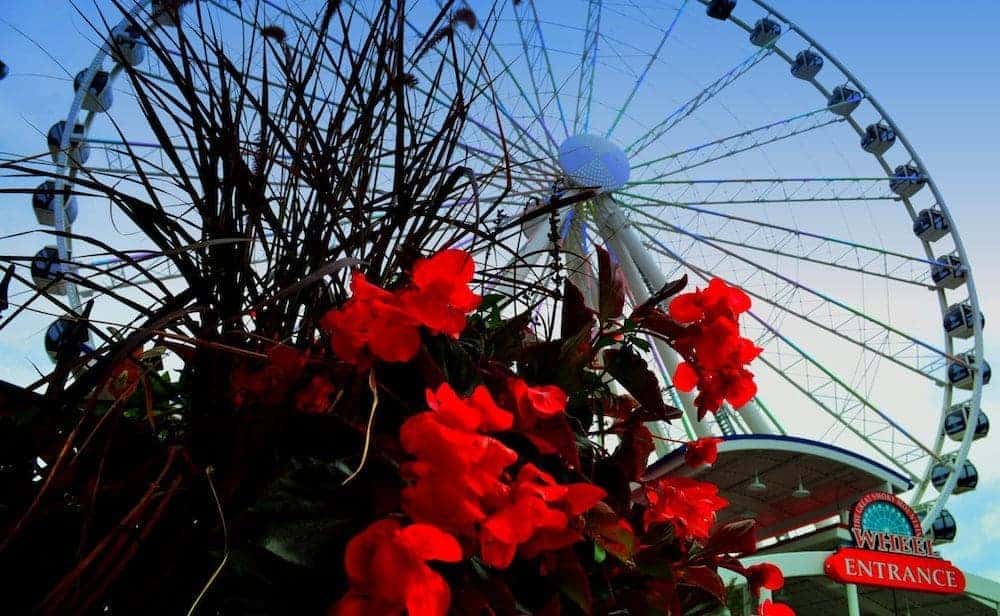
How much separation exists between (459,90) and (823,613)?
12.3 metres

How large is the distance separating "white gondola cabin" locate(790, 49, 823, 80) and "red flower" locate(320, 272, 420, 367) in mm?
15876

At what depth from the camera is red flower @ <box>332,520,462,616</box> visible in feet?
1.66

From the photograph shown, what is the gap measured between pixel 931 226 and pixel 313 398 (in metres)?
16.4

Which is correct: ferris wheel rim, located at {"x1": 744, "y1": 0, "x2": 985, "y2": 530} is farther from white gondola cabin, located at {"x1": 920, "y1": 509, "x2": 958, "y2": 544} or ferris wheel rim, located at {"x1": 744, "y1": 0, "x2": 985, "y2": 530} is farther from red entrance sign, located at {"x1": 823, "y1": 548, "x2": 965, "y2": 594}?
Result: red entrance sign, located at {"x1": 823, "y1": 548, "x2": 965, "y2": 594}

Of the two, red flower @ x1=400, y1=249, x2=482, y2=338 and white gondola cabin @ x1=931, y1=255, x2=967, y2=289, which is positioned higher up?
white gondola cabin @ x1=931, y1=255, x2=967, y2=289

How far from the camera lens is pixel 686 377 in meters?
0.82

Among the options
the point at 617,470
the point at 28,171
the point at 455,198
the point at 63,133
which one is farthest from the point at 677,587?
the point at 63,133

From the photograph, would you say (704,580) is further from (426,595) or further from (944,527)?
(944,527)

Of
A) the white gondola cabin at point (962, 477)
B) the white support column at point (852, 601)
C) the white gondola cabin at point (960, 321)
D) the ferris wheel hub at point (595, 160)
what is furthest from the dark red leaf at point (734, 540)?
the white gondola cabin at point (960, 321)

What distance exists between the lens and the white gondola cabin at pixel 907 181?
15406 mm

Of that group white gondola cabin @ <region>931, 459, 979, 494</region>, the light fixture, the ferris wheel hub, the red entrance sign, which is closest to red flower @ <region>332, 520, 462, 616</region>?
the red entrance sign

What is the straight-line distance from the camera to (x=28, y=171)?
762 millimetres

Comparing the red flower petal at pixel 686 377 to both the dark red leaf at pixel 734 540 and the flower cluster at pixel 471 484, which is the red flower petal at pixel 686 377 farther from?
the flower cluster at pixel 471 484

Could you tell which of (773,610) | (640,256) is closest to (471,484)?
(773,610)
